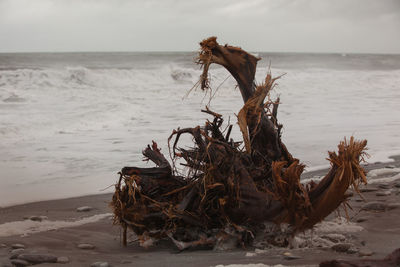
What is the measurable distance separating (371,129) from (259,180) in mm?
7001

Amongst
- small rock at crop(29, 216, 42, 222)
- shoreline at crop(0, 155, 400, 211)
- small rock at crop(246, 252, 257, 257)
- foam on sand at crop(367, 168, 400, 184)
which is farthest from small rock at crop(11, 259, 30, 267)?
foam on sand at crop(367, 168, 400, 184)

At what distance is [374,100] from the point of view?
590 inches

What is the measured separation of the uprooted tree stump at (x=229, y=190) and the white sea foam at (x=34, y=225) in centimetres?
97

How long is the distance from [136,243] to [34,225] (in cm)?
113

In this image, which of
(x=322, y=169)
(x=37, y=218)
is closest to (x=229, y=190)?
(x=37, y=218)

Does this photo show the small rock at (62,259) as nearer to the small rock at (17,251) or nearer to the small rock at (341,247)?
the small rock at (17,251)

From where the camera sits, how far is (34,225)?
4.25 meters

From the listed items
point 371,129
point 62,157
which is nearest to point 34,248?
point 62,157

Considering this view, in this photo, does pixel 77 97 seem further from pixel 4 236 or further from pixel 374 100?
pixel 4 236

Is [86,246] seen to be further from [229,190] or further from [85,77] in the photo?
[85,77]

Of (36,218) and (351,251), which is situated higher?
(351,251)

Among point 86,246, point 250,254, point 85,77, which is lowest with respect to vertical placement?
point 86,246

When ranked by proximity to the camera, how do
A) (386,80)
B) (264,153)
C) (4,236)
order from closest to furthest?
(264,153) → (4,236) → (386,80)

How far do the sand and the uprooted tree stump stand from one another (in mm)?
149
